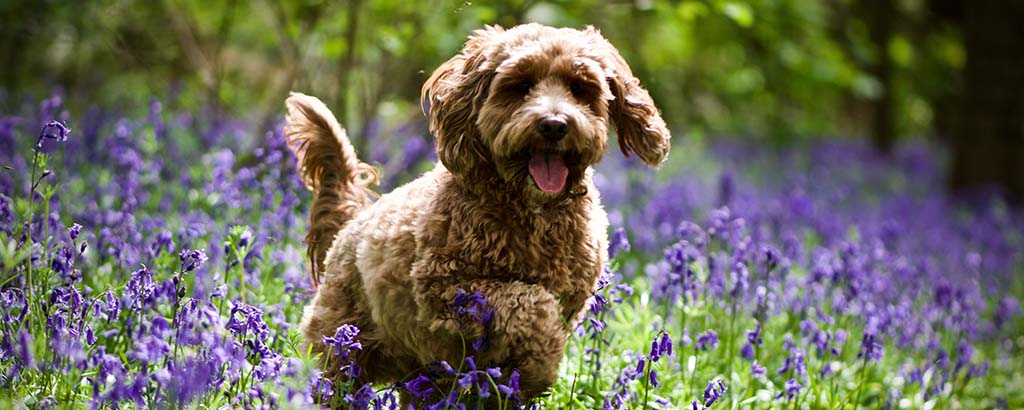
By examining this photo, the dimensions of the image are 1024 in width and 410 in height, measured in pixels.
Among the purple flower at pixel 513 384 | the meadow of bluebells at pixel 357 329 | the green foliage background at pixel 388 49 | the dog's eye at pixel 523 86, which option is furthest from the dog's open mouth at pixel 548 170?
the green foliage background at pixel 388 49

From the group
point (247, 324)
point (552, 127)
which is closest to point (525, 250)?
point (552, 127)

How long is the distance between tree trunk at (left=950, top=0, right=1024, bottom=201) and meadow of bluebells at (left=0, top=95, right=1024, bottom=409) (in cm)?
356

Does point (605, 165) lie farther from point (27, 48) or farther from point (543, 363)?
point (543, 363)

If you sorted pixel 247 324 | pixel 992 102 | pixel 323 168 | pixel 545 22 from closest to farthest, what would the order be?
pixel 247 324
pixel 323 168
pixel 545 22
pixel 992 102

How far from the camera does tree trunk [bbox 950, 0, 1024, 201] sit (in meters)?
11.8

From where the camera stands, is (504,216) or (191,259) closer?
(191,259)

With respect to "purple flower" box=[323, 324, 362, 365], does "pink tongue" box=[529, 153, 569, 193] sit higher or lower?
higher

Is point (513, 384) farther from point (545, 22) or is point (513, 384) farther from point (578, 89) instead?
point (545, 22)

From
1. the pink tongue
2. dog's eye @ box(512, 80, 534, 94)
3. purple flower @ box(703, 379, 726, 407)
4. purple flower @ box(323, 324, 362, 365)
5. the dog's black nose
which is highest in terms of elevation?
dog's eye @ box(512, 80, 534, 94)

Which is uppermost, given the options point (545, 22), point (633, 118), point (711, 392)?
point (545, 22)

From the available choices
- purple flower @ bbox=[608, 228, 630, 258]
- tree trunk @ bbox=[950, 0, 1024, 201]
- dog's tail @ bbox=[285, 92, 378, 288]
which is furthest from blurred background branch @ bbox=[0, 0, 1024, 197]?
purple flower @ bbox=[608, 228, 630, 258]

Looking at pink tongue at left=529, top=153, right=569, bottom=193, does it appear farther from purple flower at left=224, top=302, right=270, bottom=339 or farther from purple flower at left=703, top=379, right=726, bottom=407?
purple flower at left=224, top=302, right=270, bottom=339

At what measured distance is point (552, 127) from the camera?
313cm

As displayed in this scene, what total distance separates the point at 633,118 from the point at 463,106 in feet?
2.17
